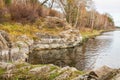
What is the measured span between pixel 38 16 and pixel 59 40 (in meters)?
5.27

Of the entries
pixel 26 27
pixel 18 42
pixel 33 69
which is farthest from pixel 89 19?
pixel 33 69

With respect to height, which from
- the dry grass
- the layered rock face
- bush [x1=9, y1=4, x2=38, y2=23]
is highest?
bush [x1=9, y1=4, x2=38, y2=23]

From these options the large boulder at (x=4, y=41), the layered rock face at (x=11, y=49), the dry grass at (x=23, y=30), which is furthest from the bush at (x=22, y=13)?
the large boulder at (x=4, y=41)

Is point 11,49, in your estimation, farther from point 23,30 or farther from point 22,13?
point 22,13

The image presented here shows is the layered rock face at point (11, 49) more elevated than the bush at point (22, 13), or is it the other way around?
the bush at point (22, 13)

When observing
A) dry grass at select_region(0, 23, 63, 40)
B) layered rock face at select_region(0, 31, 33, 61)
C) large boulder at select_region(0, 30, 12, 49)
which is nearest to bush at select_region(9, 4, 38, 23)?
dry grass at select_region(0, 23, 63, 40)

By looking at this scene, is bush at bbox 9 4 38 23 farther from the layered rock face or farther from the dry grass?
the layered rock face

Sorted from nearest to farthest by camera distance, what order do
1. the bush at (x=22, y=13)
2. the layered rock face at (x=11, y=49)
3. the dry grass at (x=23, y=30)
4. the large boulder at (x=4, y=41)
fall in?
the layered rock face at (x=11, y=49), the large boulder at (x=4, y=41), the dry grass at (x=23, y=30), the bush at (x=22, y=13)

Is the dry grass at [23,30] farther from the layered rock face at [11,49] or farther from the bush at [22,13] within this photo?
the layered rock face at [11,49]

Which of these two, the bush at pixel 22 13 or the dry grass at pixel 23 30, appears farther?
the bush at pixel 22 13

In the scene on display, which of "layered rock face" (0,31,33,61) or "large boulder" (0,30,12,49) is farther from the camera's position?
"large boulder" (0,30,12,49)

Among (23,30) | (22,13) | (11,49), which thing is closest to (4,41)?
(11,49)

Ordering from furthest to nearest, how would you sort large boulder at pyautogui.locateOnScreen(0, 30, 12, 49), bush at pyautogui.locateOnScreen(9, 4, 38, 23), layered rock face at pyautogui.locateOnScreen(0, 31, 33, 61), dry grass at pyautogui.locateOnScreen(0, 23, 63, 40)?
1. bush at pyautogui.locateOnScreen(9, 4, 38, 23)
2. dry grass at pyautogui.locateOnScreen(0, 23, 63, 40)
3. large boulder at pyautogui.locateOnScreen(0, 30, 12, 49)
4. layered rock face at pyautogui.locateOnScreen(0, 31, 33, 61)

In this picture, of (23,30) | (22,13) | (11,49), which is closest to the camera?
(11,49)
